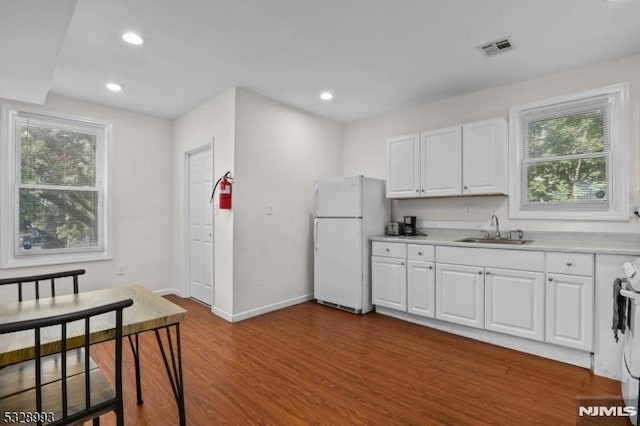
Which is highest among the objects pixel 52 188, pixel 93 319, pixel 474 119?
pixel 474 119

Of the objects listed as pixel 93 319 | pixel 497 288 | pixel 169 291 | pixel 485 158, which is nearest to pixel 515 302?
pixel 497 288

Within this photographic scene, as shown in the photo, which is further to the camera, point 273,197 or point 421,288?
point 273,197

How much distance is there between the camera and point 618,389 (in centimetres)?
218

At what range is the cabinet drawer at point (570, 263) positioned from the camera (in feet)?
7.93

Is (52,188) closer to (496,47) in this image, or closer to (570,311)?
(496,47)

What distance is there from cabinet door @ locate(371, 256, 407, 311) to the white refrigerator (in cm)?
11

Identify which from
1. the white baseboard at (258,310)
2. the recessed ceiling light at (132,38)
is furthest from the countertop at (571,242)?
the recessed ceiling light at (132,38)

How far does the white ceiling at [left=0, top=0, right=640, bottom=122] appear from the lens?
216cm

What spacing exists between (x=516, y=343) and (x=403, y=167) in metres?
2.09

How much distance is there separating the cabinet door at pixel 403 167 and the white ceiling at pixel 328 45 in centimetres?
56

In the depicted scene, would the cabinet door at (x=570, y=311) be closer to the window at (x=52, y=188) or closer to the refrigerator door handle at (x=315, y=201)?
the refrigerator door handle at (x=315, y=201)

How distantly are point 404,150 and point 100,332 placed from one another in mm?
3361

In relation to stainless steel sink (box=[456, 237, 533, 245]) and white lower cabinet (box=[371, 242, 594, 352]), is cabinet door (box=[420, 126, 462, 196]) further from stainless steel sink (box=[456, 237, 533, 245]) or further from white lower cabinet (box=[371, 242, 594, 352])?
white lower cabinet (box=[371, 242, 594, 352])

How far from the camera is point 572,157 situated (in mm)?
3035
